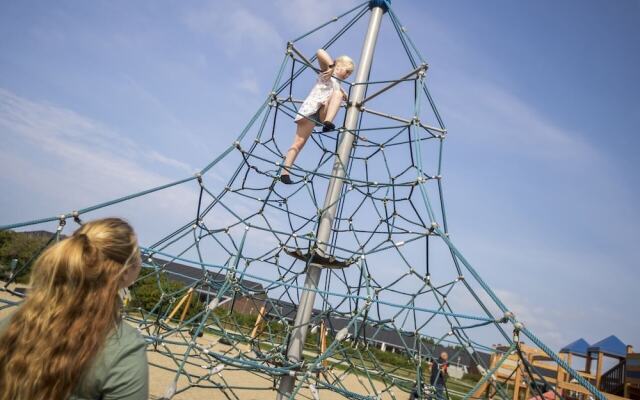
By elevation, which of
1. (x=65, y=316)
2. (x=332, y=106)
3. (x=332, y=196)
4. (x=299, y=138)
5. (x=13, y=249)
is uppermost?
(x=332, y=106)

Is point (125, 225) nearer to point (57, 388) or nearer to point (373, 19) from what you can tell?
point (57, 388)

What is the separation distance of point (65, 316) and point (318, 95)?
340 cm

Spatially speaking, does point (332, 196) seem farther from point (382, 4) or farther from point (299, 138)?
point (382, 4)

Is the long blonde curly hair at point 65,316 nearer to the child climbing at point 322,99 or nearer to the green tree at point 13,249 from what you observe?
the child climbing at point 322,99

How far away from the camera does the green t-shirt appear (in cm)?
→ 110

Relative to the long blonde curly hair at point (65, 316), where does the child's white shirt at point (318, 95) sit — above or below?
above

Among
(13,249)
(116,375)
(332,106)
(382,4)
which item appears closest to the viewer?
(116,375)

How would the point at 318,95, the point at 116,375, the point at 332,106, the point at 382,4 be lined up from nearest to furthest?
the point at 116,375, the point at 332,106, the point at 318,95, the point at 382,4

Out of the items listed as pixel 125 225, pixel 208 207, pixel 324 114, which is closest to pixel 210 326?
pixel 208 207

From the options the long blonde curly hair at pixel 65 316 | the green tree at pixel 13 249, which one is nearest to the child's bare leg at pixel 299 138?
the long blonde curly hair at pixel 65 316

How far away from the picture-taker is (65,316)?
1.13m

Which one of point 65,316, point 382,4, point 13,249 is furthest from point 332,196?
point 13,249

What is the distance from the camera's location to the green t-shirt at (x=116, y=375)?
1099 millimetres

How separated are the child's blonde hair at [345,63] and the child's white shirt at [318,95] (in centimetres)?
17
